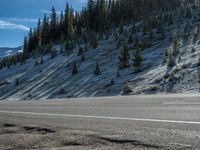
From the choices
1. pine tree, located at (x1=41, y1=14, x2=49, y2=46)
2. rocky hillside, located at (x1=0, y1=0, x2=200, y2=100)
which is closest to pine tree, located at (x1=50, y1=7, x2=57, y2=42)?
pine tree, located at (x1=41, y1=14, x2=49, y2=46)

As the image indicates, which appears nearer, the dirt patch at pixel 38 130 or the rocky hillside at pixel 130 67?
the dirt patch at pixel 38 130

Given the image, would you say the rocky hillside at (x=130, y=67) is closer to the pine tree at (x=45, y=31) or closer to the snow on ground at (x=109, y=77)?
the snow on ground at (x=109, y=77)

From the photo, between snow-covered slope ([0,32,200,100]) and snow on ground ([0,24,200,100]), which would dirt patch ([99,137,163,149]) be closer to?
snow on ground ([0,24,200,100])

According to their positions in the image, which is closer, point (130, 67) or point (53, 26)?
point (130, 67)

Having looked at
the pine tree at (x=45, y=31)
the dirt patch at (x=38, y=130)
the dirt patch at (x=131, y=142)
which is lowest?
the dirt patch at (x=38, y=130)

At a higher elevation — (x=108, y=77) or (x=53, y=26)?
(x=53, y=26)

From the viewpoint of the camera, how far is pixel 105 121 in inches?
332

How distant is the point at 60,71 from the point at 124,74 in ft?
51.8

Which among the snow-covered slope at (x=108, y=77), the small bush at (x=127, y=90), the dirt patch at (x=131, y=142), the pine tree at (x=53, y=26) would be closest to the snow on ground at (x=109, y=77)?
the snow-covered slope at (x=108, y=77)

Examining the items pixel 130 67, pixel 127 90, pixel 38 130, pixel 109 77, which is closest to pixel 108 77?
pixel 109 77

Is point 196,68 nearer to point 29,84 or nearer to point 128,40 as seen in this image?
point 128,40

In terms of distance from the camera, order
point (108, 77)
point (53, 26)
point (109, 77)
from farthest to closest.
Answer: point (53, 26) < point (108, 77) < point (109, 77)

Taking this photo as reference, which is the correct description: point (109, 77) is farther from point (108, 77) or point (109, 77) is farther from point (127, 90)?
point (127, 90)

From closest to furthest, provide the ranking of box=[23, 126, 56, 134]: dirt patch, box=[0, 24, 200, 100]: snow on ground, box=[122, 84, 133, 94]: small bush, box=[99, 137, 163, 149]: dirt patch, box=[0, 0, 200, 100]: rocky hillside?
1. box=[99, 137, 163, 149]: dirt patch
2. box=[23, 126, 56, 134]: dirt patch
3. box=[0, 24, 200, 100]: snow on ground
4. box=[122, 84, 133, 94]: small bush
5. box=[0, 0, 200, 100]: rocky hillside
